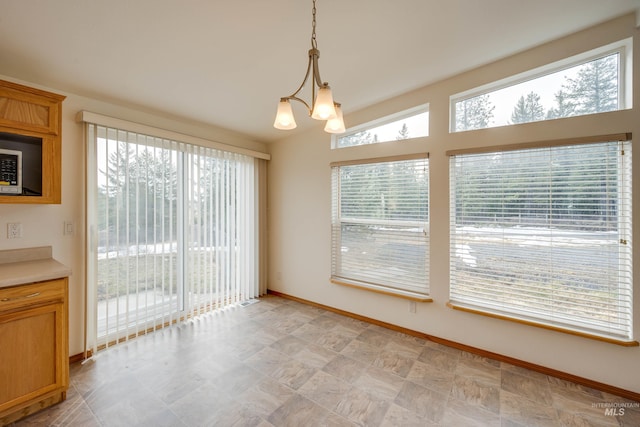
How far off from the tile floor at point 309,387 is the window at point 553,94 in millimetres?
2269

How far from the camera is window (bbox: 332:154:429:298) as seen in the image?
9.76 feet

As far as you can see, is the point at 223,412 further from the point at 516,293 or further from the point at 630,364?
the point at 630,364

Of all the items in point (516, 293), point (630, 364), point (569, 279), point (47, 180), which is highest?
point (47, 180)

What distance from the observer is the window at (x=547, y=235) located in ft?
6.89

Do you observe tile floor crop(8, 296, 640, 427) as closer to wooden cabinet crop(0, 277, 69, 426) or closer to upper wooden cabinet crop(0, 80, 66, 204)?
wooden cabinet crop(0, 277, 69, 426)

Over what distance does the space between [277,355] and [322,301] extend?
1280mm

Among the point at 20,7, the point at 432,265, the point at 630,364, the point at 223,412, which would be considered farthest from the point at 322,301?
the point at 20,7

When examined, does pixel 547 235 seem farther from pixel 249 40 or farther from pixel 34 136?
pixel 34 136

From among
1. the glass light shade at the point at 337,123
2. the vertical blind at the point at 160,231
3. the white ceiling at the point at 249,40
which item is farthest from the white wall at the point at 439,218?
the glass light shade at the point at 337,123

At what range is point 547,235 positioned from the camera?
2332 millimetres

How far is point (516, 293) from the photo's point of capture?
2.47 meters

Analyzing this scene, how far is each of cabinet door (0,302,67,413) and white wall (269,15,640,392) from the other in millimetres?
2607

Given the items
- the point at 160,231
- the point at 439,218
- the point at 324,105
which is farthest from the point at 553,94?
the point at 160,231

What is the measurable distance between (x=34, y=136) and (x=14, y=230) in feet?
2.54
